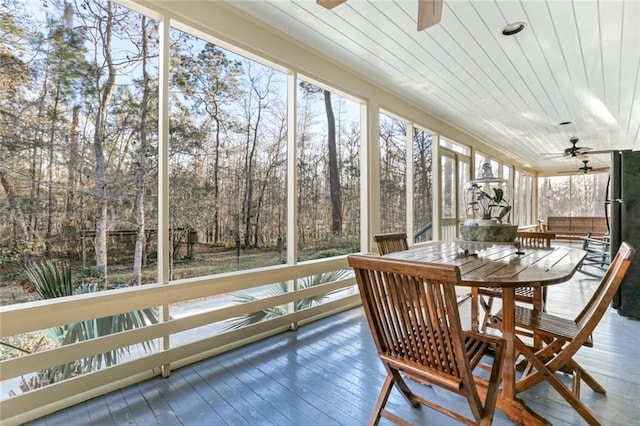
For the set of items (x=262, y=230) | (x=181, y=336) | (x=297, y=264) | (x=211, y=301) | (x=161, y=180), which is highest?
(x=161, y=180)

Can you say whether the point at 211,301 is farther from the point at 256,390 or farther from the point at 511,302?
the point at 511,302

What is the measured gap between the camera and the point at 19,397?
5.36 feet

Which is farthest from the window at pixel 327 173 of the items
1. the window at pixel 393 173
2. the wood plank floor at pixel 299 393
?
the wood plank floor at pixel 299 393

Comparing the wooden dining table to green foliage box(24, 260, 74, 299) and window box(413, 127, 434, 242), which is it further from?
window box(413, 127, 434, 242)

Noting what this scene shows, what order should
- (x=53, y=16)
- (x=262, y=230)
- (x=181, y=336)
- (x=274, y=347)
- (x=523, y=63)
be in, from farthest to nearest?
(x=523, y=63), (x=262, y=230), (x=274, y=347), (x=181, y=336), (x=53, y=16)

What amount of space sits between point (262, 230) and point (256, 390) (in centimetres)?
129

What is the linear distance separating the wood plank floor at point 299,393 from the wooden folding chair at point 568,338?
159 mm

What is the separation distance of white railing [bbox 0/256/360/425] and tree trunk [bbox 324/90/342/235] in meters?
0.82

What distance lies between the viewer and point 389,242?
2811 mm

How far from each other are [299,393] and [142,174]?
1745 millimetres

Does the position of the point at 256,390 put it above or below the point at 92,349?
below

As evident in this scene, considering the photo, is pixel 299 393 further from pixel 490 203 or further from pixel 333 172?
pixel 333 172

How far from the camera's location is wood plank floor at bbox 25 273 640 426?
65.9 inches

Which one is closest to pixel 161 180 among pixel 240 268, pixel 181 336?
pixel 240 268
